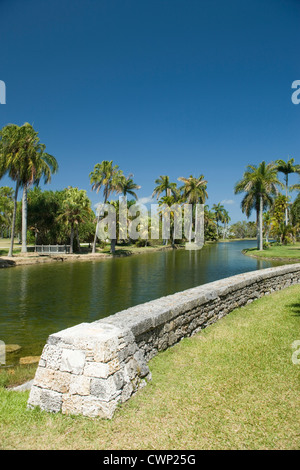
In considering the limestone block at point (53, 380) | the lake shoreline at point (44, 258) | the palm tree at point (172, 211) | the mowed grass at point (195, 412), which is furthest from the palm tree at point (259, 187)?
the limestone block at point (53, 380)

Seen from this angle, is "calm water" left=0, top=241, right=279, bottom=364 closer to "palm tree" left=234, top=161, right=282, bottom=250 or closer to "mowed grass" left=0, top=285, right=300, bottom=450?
"mowed grass" left=0, top=285, right=300, bottom=450

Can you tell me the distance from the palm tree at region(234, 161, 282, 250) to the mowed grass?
1455 inches

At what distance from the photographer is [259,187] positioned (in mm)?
40188

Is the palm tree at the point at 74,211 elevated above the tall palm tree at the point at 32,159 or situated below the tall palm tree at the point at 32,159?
below

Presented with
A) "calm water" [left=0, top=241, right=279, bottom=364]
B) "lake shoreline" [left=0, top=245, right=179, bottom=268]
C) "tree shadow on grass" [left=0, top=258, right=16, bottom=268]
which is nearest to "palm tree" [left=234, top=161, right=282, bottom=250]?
"lake shoreline" [left=0, top=245, right=179, bottom=268]

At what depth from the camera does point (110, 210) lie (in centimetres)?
3909

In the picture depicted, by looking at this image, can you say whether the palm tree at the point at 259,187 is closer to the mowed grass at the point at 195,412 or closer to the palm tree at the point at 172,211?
the palm tree at the point at 172,211

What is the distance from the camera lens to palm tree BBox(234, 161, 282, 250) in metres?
39.6

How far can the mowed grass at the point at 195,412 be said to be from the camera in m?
3.11

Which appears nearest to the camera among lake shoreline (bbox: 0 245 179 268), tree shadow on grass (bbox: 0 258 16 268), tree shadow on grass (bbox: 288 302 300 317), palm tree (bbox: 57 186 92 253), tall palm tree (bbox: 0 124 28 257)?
tree shadow on grass (bbox: 288 302 300 317)

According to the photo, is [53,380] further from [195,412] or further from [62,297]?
[62,297]

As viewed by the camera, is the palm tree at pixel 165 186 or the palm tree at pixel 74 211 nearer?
the palm tree at pixel 74 211

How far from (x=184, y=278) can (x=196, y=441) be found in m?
16.2

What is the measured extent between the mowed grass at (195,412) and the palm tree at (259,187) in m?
37.0
